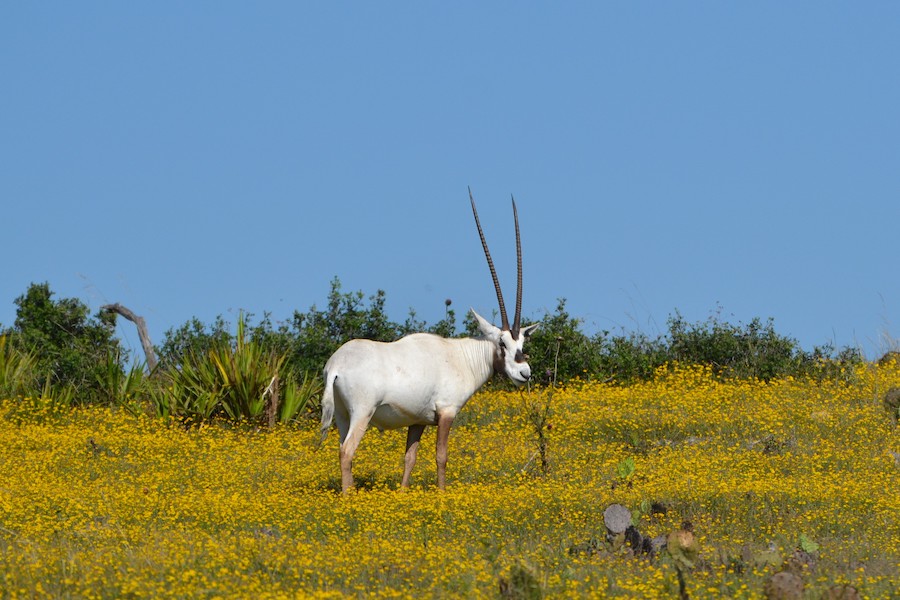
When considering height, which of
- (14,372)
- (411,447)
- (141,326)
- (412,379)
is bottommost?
(411,447)

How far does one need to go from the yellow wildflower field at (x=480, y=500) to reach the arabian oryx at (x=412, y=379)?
31.4 inches

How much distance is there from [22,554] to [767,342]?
1909cm

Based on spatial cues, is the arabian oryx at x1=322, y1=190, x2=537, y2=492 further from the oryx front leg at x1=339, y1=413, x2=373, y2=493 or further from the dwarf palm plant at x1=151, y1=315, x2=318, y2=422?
the dwarf palm plant at x1=151, y1=315, x2=318, y2=422

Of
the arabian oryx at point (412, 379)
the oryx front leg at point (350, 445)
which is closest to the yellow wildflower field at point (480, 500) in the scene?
the oryx front leg at point (350, 445)

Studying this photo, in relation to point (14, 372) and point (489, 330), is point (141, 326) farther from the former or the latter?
point (489, 330)

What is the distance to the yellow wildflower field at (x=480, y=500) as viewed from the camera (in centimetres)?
935

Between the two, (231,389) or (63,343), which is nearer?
(231,389)

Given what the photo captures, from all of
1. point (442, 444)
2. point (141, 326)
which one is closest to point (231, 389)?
point (141, 326)

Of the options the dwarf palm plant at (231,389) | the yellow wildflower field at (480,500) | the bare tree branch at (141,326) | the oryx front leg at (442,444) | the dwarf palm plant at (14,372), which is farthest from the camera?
the bare tree branch at (141,326)

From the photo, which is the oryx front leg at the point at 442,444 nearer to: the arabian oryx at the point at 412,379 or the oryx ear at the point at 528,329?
the arabian oryx at the point at 412,379

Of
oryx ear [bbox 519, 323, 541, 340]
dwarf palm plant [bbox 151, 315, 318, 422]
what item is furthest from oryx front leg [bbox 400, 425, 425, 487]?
dwarf palm plant [bbox 151, 315, 318, 422]

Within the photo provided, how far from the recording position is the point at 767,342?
85.1 feet

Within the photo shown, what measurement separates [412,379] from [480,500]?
5.74 ft

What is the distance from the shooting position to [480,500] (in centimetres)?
1303
